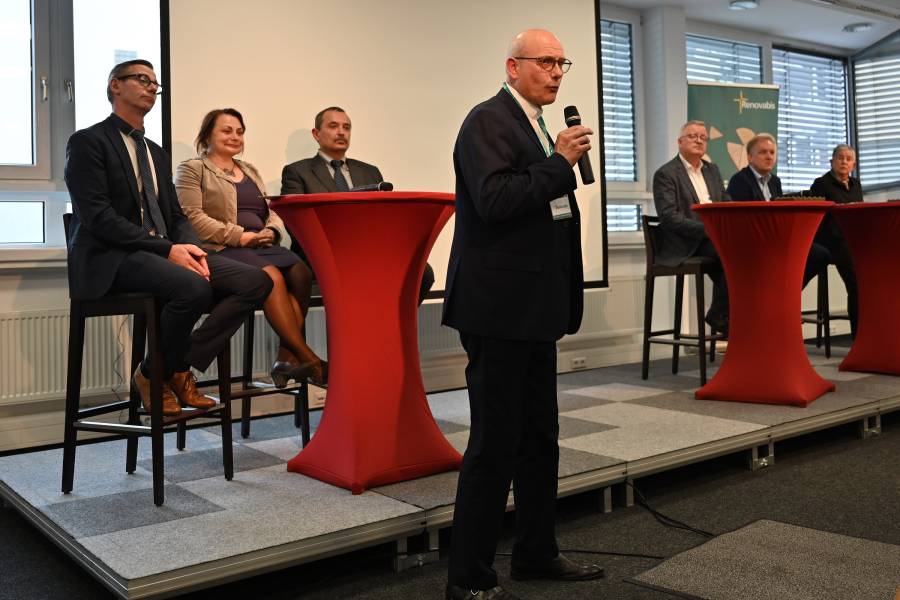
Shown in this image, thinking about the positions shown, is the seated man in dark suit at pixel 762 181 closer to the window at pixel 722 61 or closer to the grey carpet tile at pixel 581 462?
the window at pixel 722 61

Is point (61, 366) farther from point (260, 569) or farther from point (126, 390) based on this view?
point (260, 569)

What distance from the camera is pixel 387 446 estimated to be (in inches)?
103

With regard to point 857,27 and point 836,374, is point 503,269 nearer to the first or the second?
point 836,374

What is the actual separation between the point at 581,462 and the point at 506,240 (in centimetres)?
113

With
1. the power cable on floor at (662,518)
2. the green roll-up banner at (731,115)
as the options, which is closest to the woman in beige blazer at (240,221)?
the power cable on floor at (662,518)

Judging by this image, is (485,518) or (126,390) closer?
(485,518)

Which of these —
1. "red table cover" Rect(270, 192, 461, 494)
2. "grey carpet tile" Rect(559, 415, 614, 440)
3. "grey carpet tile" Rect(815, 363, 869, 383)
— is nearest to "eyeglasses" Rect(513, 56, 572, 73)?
"red table cover" Rect(270, 192, 461, 494)

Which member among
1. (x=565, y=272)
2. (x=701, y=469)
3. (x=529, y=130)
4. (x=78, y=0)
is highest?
(x=78, y=0)

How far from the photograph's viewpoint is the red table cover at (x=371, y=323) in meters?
2.54

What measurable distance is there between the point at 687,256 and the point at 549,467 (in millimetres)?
2837

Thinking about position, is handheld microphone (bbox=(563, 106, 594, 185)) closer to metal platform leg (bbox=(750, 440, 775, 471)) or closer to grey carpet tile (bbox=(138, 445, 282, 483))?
grey carpet tile (bbox=(138, 445, 282, 483))

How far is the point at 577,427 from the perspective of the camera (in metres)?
3.44

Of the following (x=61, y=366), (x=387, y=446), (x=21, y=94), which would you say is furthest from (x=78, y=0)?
(x=387, y=446)

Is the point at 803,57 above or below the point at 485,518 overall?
above
